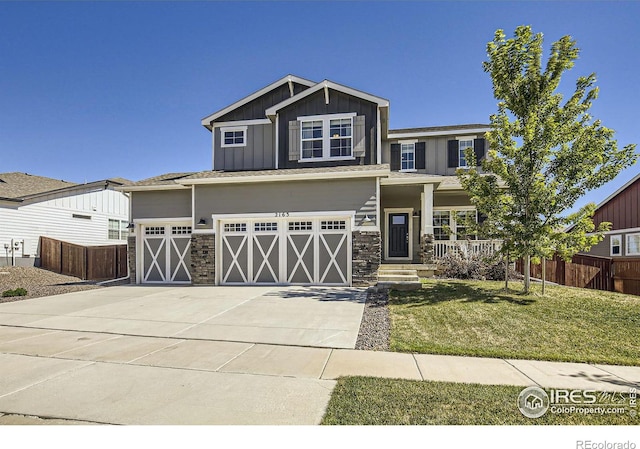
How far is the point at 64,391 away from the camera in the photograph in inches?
160

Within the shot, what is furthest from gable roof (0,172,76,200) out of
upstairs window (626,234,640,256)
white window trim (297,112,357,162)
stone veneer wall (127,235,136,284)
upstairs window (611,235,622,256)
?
upstairs window (611,235,622,256)

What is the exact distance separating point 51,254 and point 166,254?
7.92 m

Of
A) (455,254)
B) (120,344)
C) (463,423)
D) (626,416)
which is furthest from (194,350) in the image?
(455,254)

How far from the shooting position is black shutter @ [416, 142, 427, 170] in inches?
711

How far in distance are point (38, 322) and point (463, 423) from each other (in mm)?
8775

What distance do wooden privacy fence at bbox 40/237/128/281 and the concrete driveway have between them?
7319 mm

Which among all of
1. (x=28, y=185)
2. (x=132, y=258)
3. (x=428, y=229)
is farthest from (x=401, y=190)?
(x=28, y=185)

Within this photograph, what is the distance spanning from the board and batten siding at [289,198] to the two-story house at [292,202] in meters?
0.04

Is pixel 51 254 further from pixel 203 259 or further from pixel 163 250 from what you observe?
pixel 203 259

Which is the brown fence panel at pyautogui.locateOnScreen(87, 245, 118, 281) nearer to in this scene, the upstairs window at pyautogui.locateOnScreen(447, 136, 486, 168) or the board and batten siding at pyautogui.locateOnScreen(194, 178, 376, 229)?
the board and batten siding at pyautogui.locateOnScreen(194, 178, 376, 229)

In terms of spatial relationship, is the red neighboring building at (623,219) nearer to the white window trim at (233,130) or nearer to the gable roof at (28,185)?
the white window trim at (233,130)

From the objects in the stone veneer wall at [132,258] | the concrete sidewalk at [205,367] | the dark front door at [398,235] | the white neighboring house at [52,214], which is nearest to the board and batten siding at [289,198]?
the stone veneer wall at [132,258]

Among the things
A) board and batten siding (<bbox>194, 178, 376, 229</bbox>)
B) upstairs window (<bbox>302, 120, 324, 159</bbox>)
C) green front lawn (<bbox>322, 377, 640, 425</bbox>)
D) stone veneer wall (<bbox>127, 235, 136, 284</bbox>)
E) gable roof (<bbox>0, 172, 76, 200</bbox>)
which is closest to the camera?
green front lawn (<bbox>322, 377, 640, 425</bbox>)

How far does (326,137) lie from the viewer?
1400 centimetres
